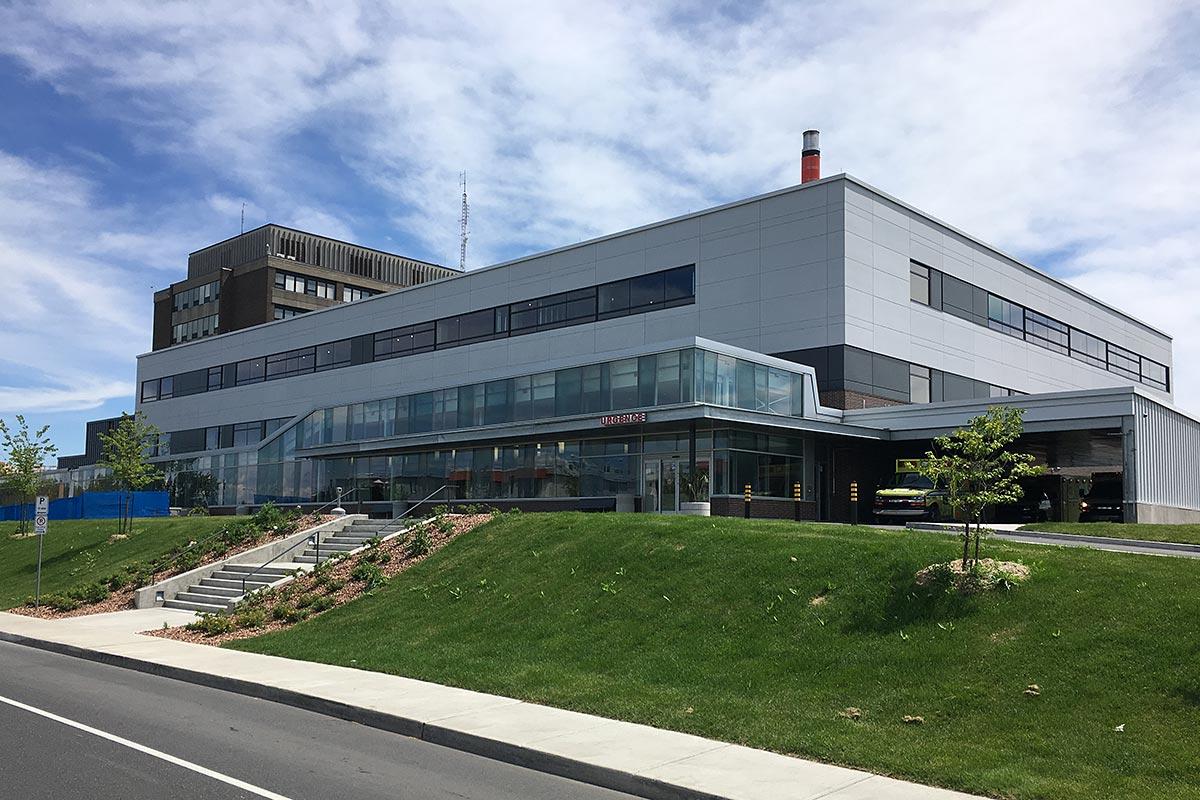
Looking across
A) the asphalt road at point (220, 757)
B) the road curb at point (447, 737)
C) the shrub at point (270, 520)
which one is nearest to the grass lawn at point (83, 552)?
the shrub at point (270, 520)

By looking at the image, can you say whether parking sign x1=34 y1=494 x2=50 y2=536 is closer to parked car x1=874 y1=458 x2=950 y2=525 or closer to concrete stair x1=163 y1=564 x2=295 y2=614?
concrete stair x1=163 y1=564 x2=295 y2=614

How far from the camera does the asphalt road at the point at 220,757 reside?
8.60 metres

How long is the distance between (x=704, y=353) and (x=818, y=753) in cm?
2368

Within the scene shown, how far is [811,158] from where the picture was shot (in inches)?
1799

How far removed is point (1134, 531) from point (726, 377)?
13.0 meters

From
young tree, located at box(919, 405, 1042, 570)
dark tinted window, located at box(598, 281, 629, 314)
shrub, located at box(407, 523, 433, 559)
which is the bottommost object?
shrub, located at box(407, 523, 433, 559)

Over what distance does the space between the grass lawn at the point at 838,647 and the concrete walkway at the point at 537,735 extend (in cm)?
43

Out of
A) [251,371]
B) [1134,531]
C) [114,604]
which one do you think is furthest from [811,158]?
[251,371]

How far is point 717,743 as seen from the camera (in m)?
10.2

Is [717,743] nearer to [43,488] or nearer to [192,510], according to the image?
[192,510]

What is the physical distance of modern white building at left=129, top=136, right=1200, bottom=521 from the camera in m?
33.7

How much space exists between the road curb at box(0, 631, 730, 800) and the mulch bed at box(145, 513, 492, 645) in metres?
3.20

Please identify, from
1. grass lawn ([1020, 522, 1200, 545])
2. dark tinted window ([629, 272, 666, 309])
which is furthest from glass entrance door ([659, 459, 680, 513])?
dark tinted window ([629, 272, 666, 309])

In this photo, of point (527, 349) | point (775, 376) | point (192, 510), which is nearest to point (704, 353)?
point (775, 376)
